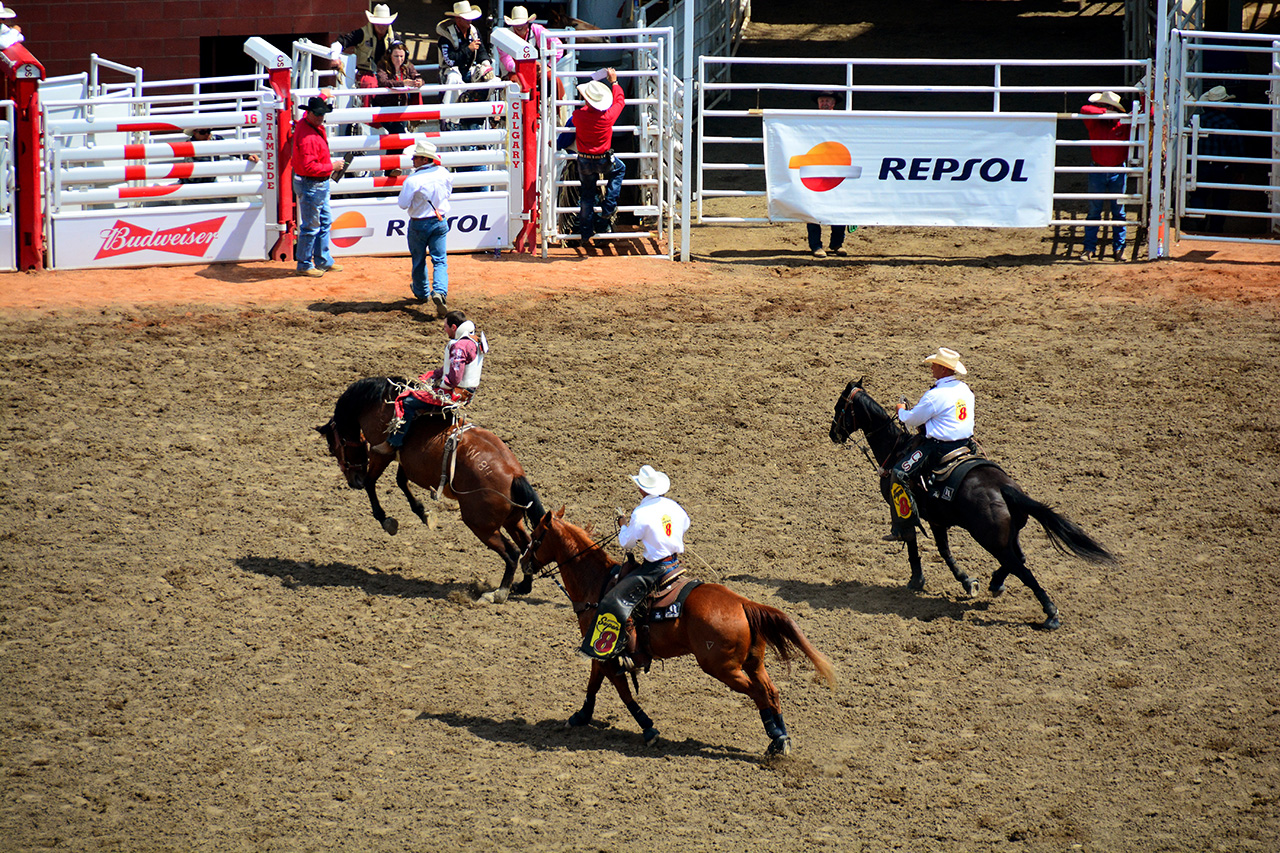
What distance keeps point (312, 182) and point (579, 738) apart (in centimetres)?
860

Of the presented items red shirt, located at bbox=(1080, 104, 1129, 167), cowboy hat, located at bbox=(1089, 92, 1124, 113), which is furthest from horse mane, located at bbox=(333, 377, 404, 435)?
cowboy hat, located at bbox=(1089, 92, 1124, 113)

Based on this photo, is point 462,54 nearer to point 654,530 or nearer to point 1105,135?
point 1105,135

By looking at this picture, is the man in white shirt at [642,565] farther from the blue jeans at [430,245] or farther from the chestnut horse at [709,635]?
the blue jeans at [430,245]

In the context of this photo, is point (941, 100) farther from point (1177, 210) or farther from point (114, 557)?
point (114, 557)

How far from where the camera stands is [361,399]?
862cm

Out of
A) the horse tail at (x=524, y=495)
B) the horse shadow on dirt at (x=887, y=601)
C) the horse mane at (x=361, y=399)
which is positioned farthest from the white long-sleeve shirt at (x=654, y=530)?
the horse mane at (x=361, y=399)

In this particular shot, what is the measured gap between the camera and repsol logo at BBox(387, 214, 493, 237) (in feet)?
47.6

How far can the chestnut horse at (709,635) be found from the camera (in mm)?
6090

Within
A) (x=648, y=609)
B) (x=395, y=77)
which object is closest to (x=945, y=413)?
(x=648, y=609)

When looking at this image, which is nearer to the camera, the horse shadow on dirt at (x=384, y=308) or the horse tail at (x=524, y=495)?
the horse tail at (x=524, y=495)

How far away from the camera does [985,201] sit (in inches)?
568

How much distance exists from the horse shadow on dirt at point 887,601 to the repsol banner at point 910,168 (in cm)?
723

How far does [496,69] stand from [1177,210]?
29.6 feet

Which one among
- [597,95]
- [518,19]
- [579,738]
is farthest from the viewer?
[518,19]
